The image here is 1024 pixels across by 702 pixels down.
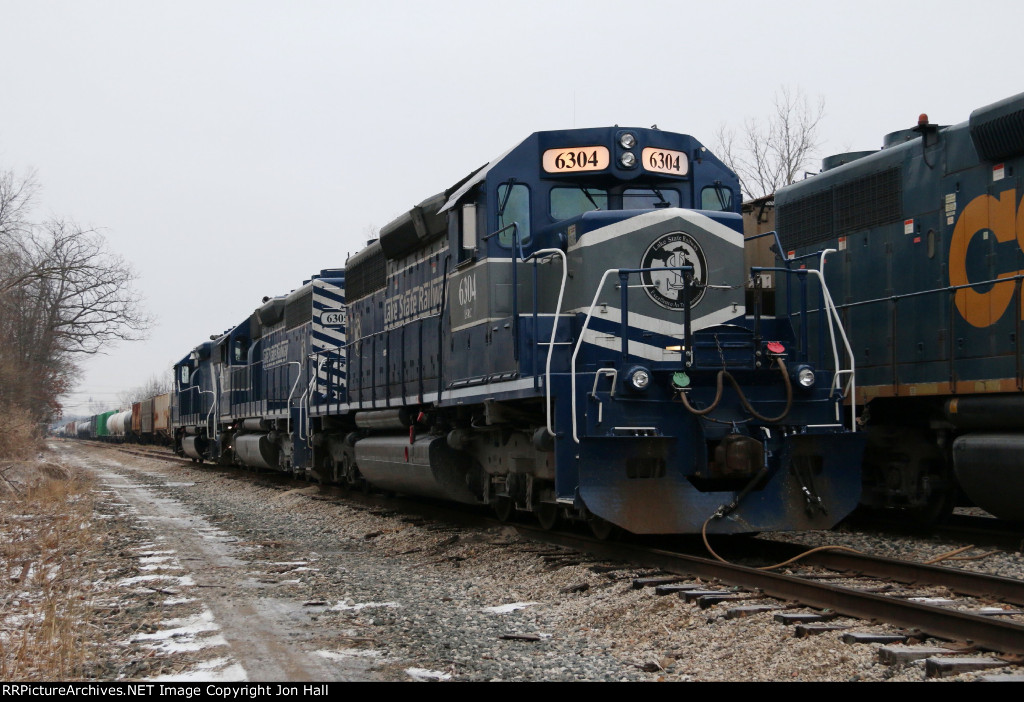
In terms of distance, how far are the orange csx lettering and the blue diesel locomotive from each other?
121cm

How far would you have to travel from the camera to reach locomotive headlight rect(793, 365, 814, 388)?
7992mm

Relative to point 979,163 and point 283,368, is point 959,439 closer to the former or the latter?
point 979,163

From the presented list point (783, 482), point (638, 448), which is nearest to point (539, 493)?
point (638, 448)

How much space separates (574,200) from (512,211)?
0.54 m

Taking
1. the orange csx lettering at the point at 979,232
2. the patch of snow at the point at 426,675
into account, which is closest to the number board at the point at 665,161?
the orange csx lettering at the point at 979,232

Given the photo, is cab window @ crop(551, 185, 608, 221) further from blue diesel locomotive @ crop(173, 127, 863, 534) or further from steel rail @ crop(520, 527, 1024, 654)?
steel rail @ crop(520, 527, 1024, 654)

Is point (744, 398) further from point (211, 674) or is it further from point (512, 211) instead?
point (211, 674)

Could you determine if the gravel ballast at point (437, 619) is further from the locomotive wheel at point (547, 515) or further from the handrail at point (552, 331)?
the handrail at point (552, 331)

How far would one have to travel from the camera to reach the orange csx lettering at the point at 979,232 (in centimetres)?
894

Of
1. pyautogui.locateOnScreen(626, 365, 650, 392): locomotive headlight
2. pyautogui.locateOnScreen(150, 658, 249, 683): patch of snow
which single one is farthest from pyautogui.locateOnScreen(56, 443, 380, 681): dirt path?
pyautogui.locateOnScreen(626, 365, 650, 392): locomotive headlight

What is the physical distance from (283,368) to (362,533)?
911 centimetres

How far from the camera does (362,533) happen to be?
11.4 meters

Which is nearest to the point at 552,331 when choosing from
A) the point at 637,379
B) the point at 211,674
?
the point at 637,379

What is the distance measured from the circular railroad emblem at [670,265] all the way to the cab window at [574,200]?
881 millimetres
